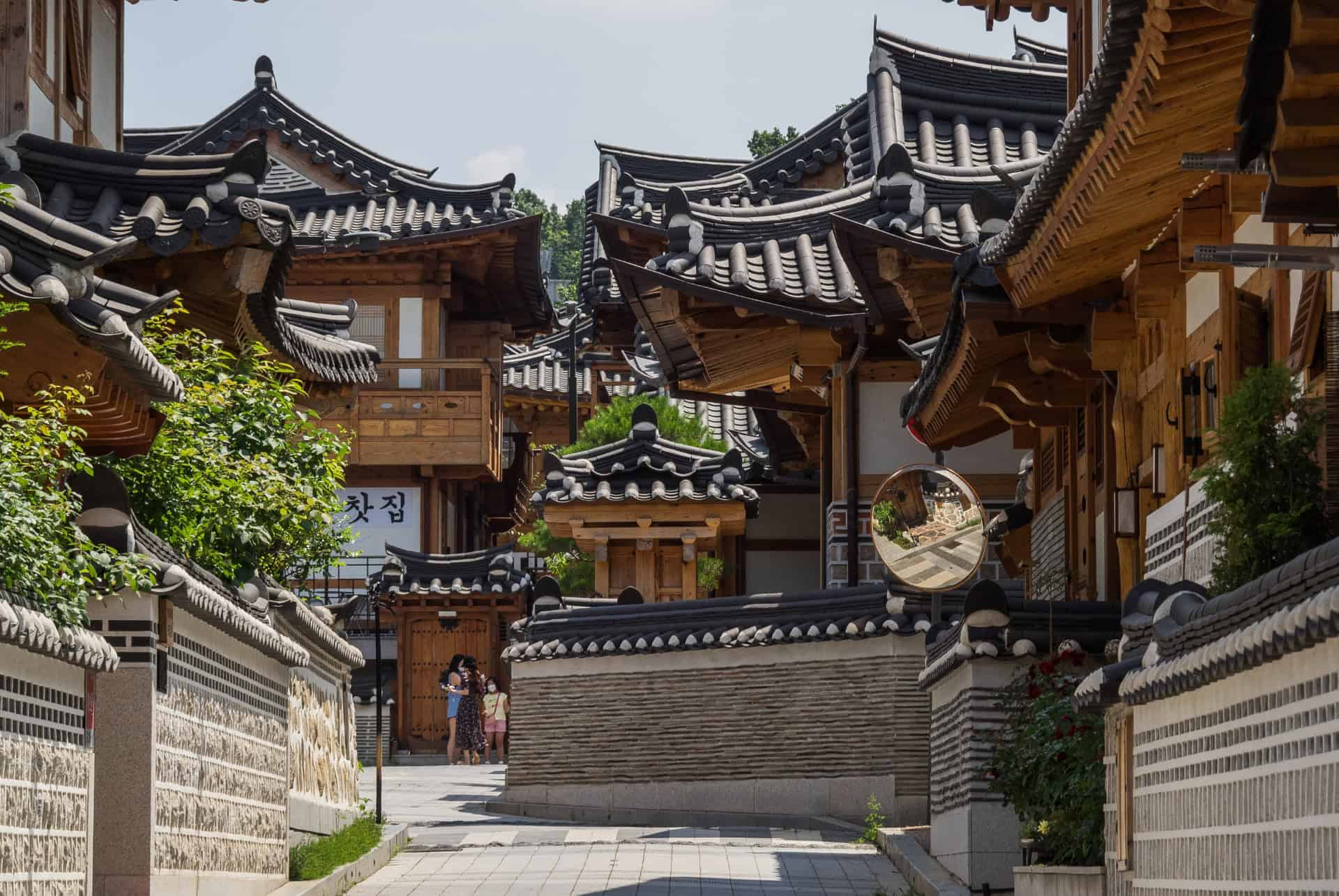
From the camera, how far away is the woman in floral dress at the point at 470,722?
3622 cm

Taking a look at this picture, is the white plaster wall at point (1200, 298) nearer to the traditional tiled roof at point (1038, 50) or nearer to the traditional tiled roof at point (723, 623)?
the traditional tiled roof at point (723, 623)

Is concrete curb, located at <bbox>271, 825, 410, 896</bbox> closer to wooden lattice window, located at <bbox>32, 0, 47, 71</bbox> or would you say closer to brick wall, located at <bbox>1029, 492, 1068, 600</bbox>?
brick wall, located at <bbox>1029, 492, 1068, 600</bbox>

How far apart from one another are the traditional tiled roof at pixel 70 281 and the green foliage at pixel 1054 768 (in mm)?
5916

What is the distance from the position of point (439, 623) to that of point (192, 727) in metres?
26.9

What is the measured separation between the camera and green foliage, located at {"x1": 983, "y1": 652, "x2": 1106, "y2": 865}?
12.0m

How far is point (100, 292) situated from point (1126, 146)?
18.3ft

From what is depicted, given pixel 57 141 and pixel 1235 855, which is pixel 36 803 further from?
pixel 57 141

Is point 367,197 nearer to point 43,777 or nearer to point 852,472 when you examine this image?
point 852,472

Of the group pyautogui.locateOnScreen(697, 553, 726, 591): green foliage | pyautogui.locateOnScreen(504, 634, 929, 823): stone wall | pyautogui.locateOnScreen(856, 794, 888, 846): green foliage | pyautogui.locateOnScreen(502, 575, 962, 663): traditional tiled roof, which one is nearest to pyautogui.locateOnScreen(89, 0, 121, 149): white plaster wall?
pyautogui.locateOnScreen(502, 575, 962, 663): traditional tiled roof

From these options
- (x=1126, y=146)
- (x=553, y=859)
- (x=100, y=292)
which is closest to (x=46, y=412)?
(x=100, y=292)

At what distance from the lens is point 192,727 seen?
40.5 ft

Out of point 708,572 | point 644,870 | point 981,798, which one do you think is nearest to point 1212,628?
point 981,798

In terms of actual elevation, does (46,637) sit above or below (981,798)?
above

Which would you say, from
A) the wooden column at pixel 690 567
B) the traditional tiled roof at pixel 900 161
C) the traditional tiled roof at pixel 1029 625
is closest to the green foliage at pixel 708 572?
the wooden column at pixel 690 567
